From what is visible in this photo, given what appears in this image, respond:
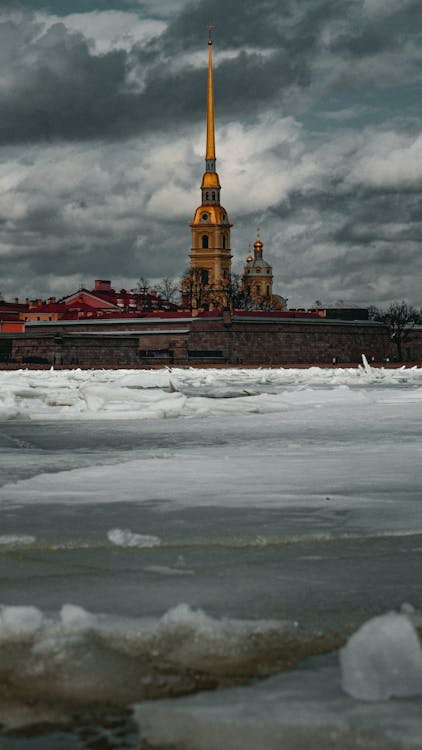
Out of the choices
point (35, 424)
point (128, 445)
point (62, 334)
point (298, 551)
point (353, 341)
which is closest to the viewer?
point (298, 551)

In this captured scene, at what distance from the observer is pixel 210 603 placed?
2078 millimetres

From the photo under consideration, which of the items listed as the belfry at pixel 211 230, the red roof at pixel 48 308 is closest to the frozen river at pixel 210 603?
the red roof at pixel 48 308

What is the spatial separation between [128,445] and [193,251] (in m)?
101

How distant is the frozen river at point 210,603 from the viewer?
56.6 inches

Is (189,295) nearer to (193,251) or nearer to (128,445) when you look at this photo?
(193,251)

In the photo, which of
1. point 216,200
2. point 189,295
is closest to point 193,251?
point 216,200

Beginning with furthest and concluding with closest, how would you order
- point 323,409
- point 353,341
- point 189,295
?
point 189,295 < point 353,341 < point 323,409

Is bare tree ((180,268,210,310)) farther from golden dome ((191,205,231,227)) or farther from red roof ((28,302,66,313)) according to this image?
golden dome ((191,205,231,227))

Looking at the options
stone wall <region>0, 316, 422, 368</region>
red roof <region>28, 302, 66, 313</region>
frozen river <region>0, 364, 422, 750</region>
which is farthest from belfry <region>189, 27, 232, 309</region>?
frozen river <region>0, 364, 422, 750</region>

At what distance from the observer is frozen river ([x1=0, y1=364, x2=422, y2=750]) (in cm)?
144

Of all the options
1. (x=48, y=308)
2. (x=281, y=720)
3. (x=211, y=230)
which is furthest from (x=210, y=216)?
(x=281, y=720)

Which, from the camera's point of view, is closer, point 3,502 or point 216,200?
point 3,502

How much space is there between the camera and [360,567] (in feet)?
7.95

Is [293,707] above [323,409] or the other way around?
the other way around
